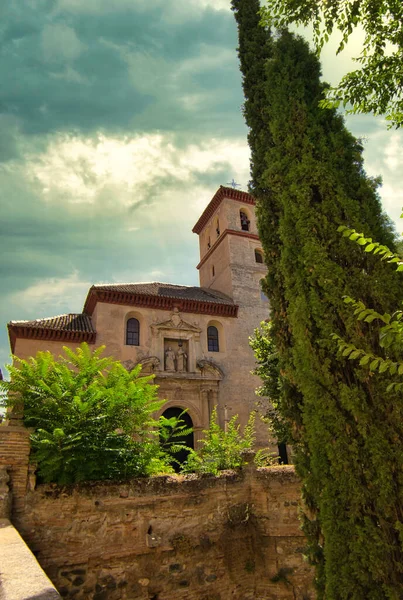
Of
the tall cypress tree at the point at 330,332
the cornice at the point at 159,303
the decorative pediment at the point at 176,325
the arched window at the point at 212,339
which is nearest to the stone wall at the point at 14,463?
the tall cypress tree at the point at 330,332

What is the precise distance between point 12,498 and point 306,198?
643cm

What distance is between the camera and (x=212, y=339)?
22.0 meters

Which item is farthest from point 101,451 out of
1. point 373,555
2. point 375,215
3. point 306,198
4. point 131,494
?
point 375,215

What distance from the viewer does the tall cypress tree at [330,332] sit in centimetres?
440

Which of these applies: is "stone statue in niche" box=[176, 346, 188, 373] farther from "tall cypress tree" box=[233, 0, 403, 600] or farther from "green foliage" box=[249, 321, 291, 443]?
"tall cypress tree" box=[233, 0, 403, 600]

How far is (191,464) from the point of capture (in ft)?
28.9

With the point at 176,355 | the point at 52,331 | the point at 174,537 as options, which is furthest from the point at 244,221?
the point at 174,537

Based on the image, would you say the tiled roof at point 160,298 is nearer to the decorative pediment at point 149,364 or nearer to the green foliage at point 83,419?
the decorative pediment at point 149,364

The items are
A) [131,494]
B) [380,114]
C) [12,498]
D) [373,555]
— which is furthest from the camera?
[131,494]

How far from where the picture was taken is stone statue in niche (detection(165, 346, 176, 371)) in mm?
20188

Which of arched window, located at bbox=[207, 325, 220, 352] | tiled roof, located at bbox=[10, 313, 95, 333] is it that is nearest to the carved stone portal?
arched window, located at bbox=[207, 325, 220, 352]

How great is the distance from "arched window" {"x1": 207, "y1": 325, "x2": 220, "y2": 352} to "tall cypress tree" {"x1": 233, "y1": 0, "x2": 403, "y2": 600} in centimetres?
1514

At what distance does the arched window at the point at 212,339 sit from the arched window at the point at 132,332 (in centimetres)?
385

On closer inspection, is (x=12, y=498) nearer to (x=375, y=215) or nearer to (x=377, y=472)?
(x=377, y=472)
